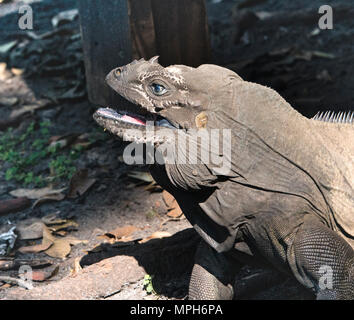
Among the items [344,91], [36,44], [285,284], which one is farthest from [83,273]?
[36,44]

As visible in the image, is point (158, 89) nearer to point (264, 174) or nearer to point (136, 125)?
point (136, 125)

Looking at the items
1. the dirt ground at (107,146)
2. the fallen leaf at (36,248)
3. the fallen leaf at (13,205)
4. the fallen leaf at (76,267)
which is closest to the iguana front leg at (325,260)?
the dirt ground at (107,146)

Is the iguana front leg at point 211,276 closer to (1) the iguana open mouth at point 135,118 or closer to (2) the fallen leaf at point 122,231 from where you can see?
(1) the iguana open mouth at point 135,118

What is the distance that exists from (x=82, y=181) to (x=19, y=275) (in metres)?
1.57

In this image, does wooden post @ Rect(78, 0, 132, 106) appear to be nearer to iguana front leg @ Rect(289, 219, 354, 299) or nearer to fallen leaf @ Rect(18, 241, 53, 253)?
fallen leaf @ Rect(18, 241, 53, 253)

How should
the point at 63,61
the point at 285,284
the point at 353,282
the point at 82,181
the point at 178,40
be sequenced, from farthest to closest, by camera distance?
the point at 63,61, the point at 178,40, the point at 82,181, the point at 285,284, the point at 353,282

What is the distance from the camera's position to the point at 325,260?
134 inches

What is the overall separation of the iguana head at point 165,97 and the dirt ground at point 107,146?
124 centimetres

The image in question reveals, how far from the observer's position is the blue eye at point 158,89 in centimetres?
370

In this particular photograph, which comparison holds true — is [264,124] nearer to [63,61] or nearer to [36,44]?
[63,61]

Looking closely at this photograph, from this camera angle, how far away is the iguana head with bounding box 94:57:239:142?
3594 millimetres

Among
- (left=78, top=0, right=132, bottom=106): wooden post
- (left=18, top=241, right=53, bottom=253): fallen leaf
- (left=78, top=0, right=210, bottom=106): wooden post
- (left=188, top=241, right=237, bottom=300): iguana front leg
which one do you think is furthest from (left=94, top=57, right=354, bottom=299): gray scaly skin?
(left=78, top=0, right=132, bottom=106): wooden post

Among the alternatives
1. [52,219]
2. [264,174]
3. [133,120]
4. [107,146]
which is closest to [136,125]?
[133,120]

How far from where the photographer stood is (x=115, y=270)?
4648 mm
